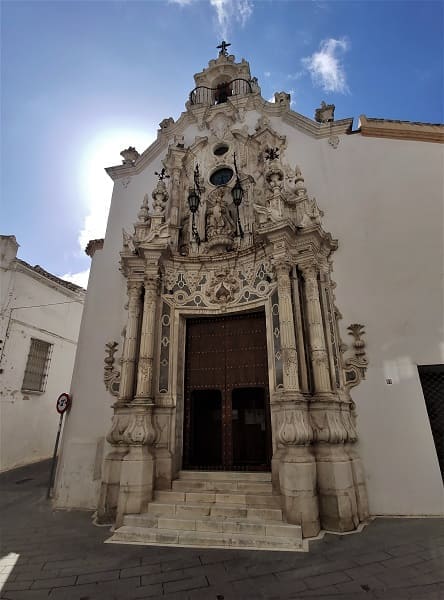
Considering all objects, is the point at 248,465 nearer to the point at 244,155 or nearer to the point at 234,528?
the point at 234,528

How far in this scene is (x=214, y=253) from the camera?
7535 mm

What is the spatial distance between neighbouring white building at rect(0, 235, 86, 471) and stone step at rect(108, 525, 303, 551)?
840cm

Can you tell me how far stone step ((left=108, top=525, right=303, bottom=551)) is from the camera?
4.07 meters

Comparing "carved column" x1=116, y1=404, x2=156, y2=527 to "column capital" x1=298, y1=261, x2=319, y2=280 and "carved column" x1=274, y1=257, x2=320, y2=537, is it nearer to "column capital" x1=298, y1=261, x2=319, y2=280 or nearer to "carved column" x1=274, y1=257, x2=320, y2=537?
"carved column" x1=274, y1=257, x2=320, y2=537

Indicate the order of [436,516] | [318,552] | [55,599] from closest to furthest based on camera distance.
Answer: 1. [55,599]
2. [318,552]
3. [436,516]

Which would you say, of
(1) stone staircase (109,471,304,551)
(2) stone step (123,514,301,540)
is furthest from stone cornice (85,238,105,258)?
(2) stone step (123,514,301,540)

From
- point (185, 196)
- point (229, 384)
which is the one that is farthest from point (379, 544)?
point (185, 196)

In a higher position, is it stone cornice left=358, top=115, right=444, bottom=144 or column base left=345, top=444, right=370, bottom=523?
A: stone cornice left=358, top=115, right=444, bottom=144

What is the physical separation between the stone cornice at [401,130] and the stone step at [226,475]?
793cm

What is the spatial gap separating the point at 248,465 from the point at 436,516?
3096 mm

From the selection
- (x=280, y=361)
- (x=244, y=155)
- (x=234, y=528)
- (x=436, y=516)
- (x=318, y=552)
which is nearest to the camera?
(x=318, y=552)

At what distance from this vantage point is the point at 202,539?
4.27m

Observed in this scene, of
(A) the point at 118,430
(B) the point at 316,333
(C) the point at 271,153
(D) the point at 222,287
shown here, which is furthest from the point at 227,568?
(C) the point at 271,153

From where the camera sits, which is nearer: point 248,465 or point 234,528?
point 234,528
